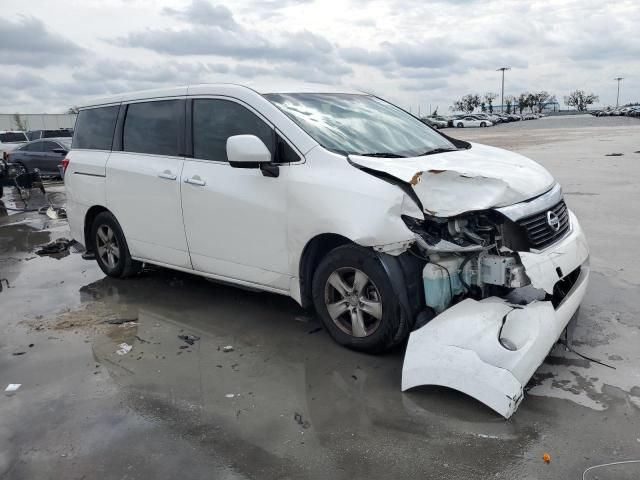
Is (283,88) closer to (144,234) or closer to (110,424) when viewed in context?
(144,234)

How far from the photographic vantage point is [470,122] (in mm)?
63875

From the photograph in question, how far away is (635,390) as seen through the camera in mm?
3465

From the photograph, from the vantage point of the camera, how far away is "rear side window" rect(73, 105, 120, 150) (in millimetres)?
5945

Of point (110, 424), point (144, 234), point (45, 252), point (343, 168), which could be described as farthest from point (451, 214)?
point (45, 252)

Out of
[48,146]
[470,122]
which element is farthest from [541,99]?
[48,146]

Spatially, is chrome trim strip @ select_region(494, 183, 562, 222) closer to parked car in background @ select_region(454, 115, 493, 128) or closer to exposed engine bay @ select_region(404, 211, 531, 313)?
exposed engine bay @ select_region(404, 211, 531, 313)

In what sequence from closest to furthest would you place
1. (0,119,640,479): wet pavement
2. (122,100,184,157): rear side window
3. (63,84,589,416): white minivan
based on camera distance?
(0,119,640,479): wet pavement, (63,84,589,416): white minivan, (122,100,184,157): rear side window

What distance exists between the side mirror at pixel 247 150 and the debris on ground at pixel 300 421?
1.80m

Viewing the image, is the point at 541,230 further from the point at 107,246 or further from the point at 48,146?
the point at 48,146

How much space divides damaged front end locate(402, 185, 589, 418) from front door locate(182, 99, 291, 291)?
1.11m

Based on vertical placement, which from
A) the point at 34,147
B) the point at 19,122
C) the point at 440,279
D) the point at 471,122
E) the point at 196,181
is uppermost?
the point at 19,122

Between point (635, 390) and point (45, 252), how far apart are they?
7.54m

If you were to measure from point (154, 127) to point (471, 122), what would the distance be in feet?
204

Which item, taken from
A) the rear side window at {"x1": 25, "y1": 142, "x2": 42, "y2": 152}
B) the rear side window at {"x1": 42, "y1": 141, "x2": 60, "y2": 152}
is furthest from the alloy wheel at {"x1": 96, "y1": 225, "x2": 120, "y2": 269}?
the rear side window at {"x1": 25, "y1": 142, "x2": 42, "y2": 152}
